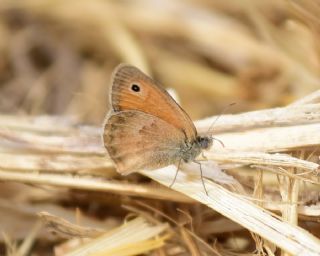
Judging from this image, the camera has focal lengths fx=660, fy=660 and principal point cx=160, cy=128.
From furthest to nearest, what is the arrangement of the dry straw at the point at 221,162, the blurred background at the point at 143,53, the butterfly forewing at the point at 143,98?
the blurred background at the point at 143,53 → the butterfly forewing at the point at 143,98 → the dry straw at the point at 221,162

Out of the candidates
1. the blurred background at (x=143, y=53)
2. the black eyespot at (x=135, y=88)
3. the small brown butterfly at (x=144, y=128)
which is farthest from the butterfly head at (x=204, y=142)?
the blurred background at (x=143, y=53)

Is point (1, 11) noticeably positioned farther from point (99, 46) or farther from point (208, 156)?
point (208, 156)

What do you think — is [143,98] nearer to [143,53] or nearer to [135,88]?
[135,88]

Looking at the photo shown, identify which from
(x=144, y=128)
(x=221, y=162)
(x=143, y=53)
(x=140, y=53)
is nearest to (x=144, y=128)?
(x=144, y=128)

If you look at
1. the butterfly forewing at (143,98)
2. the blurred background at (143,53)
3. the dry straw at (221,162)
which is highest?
the blurred background at (143,53)

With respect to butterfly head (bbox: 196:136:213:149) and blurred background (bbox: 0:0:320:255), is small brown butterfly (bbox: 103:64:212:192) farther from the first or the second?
blurred background (bbox: 0:0:320:255)

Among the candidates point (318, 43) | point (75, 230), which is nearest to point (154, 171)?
point (75, 230)

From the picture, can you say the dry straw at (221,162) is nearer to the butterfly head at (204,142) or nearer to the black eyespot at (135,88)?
the butterfly head at (204,142)
